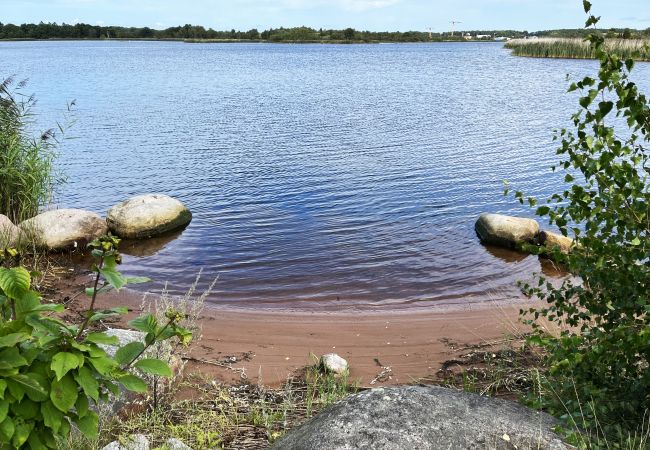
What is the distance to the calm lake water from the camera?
10992mm

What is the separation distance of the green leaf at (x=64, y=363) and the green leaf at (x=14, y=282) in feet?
1.16

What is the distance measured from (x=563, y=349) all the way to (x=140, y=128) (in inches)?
913

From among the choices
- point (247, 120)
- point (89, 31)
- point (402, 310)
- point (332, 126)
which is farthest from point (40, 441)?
point (89, 31)

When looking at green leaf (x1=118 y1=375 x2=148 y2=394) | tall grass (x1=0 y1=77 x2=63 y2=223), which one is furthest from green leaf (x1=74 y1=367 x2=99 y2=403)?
tall grass (x1=0 y1=77 x2=63 y2=223)

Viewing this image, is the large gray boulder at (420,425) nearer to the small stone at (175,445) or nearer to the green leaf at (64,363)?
the small stone at (175,445)

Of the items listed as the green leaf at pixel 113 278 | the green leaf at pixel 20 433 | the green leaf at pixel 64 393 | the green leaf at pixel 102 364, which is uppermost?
the green leaf at pixel 113 278

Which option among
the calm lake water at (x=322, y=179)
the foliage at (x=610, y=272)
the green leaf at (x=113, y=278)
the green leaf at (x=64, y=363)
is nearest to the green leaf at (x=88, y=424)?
the green leaf at (x=64, y=363)

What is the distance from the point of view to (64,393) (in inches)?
101

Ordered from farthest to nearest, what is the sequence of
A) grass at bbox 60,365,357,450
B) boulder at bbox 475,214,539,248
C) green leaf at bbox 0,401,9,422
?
1. boulder at bbox 475,214,539,248
2. grass at bbox 60,365,357,450
3. green leaf at bbox 0,401,9,422

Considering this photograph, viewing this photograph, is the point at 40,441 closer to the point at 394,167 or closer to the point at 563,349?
the point at 563,349

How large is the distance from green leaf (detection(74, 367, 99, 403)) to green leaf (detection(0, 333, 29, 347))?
0.26 m

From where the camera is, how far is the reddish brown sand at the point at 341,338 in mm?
7125

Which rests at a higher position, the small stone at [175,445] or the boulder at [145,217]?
the small stone at [175,445]

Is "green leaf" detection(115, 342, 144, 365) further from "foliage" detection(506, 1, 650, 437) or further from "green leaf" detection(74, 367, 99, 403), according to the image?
"foliage" detection(506, 1, 650, 437)
